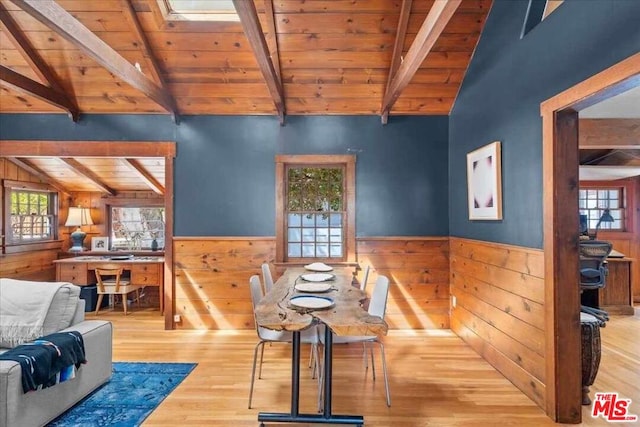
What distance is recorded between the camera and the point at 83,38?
2469 millimetres

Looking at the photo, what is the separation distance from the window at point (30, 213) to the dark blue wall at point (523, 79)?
19.1ft

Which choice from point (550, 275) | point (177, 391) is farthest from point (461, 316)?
point (177, 391)

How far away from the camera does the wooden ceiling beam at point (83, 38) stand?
81.4 inches

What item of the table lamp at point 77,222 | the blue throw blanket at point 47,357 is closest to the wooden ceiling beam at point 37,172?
the table lamp at point 77,222

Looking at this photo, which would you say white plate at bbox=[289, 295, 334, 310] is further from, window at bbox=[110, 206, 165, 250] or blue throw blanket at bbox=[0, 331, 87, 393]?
window at bbox=[110, 206, 165, 250]

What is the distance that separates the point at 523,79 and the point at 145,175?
15.3 ft

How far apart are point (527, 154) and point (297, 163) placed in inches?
96.3

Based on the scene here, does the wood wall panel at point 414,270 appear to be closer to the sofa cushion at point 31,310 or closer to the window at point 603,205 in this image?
the sofa cushion at point 31,310

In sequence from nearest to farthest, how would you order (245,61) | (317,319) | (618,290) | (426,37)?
1. (317,319)
2. (426,37)
3. (245,61)
4. (618,290)

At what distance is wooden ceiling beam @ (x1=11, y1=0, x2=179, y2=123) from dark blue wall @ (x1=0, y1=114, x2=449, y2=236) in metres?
0.75

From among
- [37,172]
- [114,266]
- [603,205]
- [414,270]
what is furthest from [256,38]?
[603,205]

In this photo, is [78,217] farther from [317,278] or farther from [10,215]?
[317,278]

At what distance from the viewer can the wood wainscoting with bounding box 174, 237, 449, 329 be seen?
420cm

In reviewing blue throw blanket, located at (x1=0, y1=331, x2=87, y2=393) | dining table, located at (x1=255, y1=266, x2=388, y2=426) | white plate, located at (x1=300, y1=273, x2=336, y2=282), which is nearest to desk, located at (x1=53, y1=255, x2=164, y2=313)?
blue throw blanket, located at (x1=0, y1=331, x2=87, y2=393)
